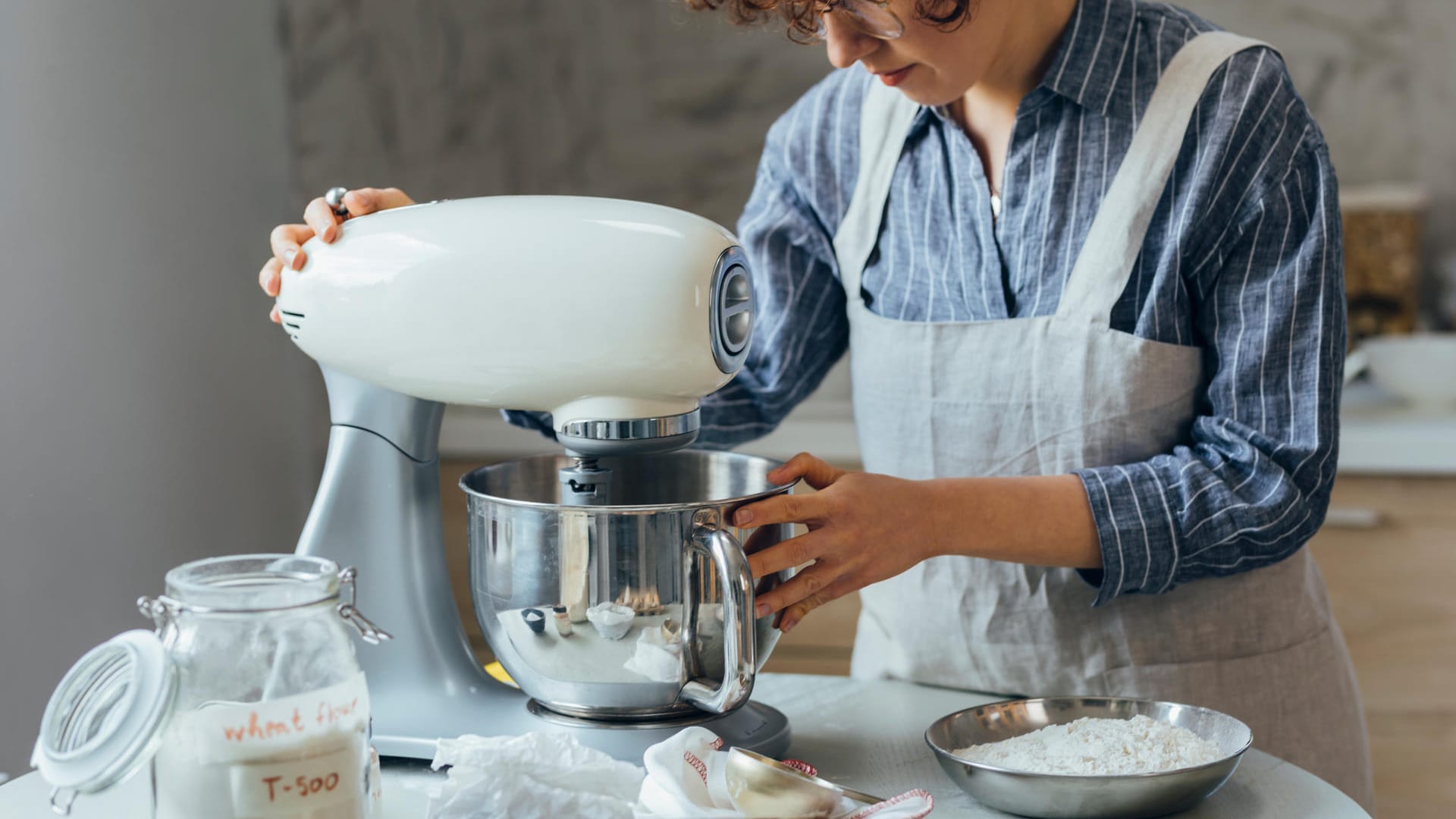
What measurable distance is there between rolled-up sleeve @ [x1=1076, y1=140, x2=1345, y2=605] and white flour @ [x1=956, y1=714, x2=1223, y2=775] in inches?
7.8

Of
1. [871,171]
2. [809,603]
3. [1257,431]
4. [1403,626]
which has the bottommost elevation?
[1403,626]

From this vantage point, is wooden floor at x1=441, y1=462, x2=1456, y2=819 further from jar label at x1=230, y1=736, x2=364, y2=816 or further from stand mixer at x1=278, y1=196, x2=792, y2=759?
jar label at x1=230, y1=736, x2=364, y2=816

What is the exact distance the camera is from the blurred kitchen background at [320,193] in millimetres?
1462

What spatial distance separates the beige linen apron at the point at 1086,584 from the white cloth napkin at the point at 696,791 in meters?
0.45

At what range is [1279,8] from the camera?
242cm

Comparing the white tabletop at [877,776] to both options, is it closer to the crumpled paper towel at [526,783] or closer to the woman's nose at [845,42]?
the crumpled paper towel at [526,783]

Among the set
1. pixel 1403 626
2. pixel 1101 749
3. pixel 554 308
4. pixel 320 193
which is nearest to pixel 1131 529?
pixel 1101 749

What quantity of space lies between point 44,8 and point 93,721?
1.12 meters

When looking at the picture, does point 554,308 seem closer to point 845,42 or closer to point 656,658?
point 656,658

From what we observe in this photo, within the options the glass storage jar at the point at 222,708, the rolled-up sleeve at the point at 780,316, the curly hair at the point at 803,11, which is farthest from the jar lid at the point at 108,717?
the rolled-up sleeve at the point at 780,316

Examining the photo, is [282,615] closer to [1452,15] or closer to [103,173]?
[103,173]

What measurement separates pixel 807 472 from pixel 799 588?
0.09 m

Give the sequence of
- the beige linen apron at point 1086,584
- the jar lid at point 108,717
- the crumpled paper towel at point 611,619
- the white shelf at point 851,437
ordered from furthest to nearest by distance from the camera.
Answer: the white shelf at point 851,437, the beige linen apron at point 1086,584, the crumpled paper towel at point 611,619, the jar lid at point 108,717

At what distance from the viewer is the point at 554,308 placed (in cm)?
75
